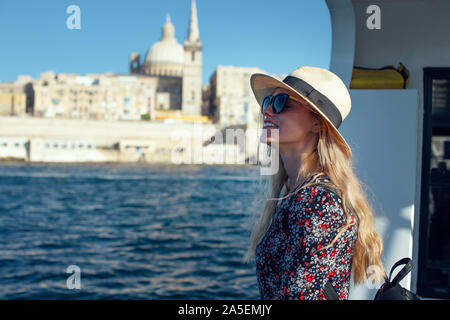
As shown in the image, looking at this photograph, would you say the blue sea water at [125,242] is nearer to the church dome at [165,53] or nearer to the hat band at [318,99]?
the hat band at [318,99]

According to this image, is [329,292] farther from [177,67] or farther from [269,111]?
[177,67]

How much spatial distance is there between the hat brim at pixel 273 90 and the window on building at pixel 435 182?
2.08 feet

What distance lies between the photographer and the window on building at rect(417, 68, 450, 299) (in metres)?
1.21

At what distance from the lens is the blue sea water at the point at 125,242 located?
4.29 m

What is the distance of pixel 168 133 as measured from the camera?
88.4ft

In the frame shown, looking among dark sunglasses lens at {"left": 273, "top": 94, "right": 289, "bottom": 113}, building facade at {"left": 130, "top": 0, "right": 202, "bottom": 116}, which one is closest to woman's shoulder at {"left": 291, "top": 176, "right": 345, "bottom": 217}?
dark sunglasses lens at {"left": 273, "top": 94, "right": 289, "bottom": 113}

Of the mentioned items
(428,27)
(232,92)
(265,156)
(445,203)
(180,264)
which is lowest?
(180,264)

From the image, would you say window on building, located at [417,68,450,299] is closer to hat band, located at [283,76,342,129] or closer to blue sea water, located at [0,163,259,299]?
blue sea water, located at [0,163,259,299]

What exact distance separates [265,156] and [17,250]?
5875 millimetres

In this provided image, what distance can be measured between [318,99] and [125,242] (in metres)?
6.43

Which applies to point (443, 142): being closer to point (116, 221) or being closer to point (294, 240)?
point (294, 240)

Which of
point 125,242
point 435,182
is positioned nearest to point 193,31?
point 125,242

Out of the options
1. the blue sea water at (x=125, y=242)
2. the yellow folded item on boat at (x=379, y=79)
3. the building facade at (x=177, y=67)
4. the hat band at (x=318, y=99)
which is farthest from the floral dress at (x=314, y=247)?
the building facade at (x=177, y=67)

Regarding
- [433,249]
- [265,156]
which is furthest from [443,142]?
[265,156]
